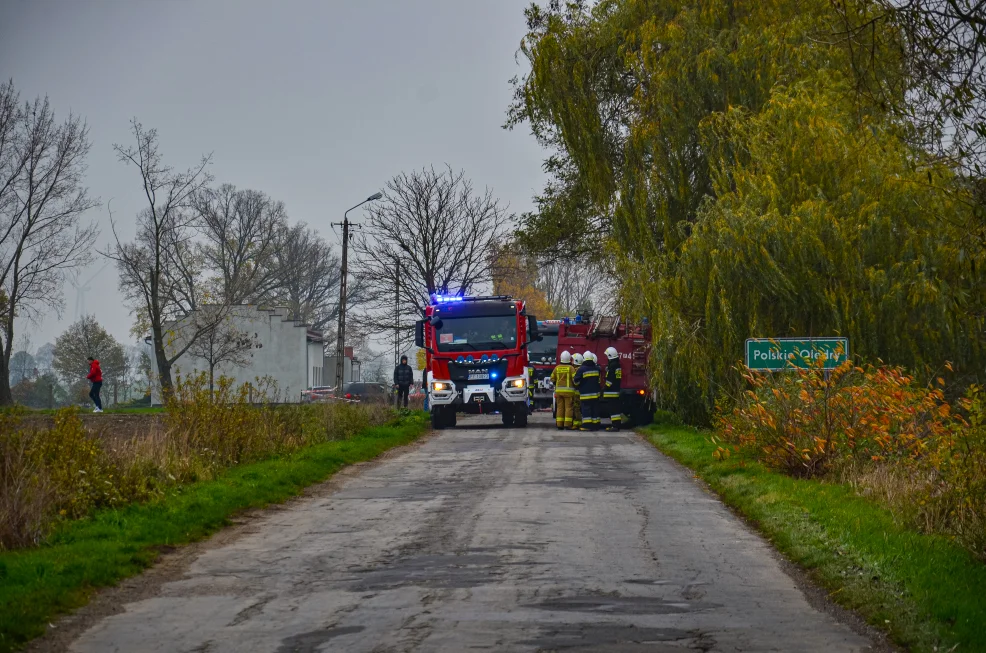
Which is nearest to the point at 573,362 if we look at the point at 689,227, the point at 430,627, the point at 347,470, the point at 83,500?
the point at 689,227

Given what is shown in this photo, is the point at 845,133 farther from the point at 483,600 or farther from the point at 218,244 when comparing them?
the point at 218,244

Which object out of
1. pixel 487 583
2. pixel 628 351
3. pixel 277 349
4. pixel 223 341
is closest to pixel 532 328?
pixel 628 351

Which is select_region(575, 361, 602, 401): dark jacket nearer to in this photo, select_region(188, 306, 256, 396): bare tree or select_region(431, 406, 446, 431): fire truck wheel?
select_region(431, 406, 446, 431): fire truck wheel

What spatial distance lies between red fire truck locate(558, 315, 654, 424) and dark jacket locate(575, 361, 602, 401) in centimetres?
236

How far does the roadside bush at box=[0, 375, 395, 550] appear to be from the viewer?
994 cm

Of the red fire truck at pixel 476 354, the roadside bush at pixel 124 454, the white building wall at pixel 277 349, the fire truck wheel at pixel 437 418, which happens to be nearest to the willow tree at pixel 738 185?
the red fire truck at pixel 476 354

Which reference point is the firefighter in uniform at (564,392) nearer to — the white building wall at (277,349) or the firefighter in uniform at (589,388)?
the firefighter in uniform at (589,388)

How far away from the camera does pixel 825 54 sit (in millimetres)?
22750

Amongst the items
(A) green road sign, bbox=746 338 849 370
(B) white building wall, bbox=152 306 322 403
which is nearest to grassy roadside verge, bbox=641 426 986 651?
(A) green road sign, bbox=746 338 849 370

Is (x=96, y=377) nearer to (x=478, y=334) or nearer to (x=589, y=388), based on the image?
(x=478, y=334)

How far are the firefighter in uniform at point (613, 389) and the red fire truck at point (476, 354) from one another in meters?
1.95

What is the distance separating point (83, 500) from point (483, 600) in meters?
5.42

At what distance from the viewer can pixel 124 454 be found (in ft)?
43.1

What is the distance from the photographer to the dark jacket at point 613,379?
27.4 meters
